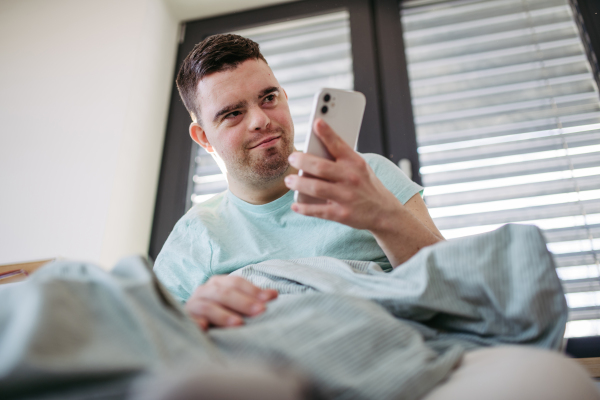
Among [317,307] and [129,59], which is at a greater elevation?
[129,59]

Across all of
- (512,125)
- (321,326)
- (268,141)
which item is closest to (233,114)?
(268,141)

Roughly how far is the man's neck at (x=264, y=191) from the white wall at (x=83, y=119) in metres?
0.64

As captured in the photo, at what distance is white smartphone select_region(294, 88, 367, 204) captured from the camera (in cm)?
67

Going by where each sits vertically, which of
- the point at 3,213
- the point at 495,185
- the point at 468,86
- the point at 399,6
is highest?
the point at 399,6

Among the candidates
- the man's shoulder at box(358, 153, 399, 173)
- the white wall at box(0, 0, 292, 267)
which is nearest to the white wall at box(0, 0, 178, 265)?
the white wall at box(0, 0, 292, 267)

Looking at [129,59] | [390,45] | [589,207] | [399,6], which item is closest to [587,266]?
[589,207]

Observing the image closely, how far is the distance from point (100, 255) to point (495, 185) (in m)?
1.39

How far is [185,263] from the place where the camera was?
0.98 metres

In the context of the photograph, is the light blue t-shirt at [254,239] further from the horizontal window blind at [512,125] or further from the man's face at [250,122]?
the horizontal window blind at [512,125]

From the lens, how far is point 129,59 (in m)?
1.70

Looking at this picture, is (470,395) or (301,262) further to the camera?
(301,262)

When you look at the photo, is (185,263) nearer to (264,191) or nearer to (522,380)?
(264,191)

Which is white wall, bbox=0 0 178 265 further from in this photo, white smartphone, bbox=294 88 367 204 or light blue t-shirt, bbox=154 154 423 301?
white smartphone, bbox=294 88 367 204

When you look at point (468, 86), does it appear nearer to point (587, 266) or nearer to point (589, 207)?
point (589, 207)
